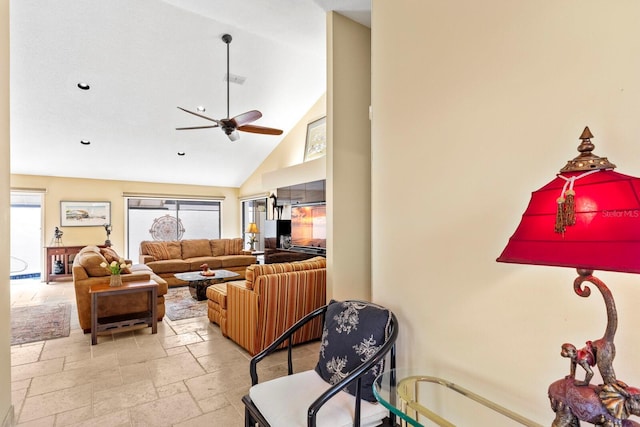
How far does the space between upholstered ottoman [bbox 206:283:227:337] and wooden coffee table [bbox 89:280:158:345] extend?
0.66 m

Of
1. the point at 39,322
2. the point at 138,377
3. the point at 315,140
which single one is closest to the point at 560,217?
the point at 138,377

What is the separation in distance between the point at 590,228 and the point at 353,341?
1.24 m

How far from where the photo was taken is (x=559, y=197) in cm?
86

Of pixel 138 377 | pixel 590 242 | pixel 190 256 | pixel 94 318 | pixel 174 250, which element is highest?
pixel 590 242

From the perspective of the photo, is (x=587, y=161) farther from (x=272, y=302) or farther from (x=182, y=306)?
(x=182, y=306)

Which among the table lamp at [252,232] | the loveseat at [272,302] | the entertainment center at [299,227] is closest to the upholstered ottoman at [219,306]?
the loveseat at [272,302]

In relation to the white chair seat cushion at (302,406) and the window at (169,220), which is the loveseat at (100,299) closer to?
the white chair seat cushion at (302,406)

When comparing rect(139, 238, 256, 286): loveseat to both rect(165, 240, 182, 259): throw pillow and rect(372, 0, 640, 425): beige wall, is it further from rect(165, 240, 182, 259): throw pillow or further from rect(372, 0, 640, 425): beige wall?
rect(372, 0, 640, 425): beige wall

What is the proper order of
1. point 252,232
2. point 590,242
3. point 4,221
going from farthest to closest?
point 252,232
point 4,221
point 590,242

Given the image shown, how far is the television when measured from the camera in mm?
5953

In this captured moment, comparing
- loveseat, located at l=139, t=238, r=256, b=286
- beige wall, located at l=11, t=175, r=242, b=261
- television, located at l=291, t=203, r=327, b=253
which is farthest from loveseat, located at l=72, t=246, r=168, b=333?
beige wall, located at l=11, t=175, r=242, b=261

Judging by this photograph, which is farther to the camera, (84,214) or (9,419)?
(84,214)

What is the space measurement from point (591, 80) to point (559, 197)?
582 millimetres

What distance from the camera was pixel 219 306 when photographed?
4.05 m
